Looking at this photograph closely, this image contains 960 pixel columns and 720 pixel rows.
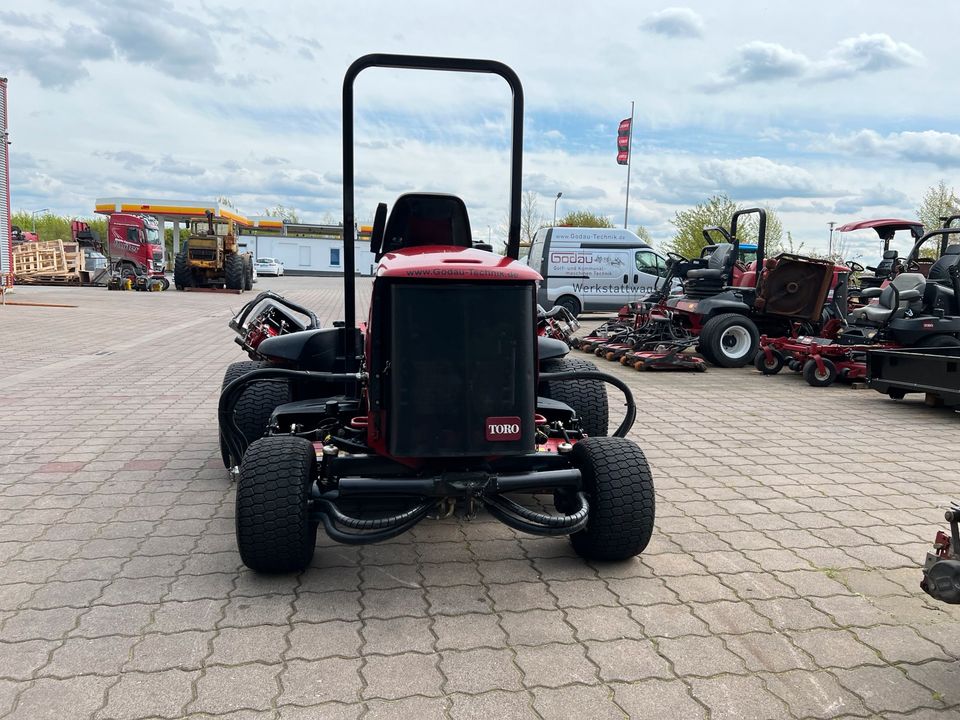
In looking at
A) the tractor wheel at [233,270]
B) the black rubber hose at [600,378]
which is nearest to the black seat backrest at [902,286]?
the black rubber hose at [600,378]

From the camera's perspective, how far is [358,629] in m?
2.98

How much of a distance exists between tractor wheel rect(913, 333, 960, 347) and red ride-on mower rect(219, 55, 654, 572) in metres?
7.09

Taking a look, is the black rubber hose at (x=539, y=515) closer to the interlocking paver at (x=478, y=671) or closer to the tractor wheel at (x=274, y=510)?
the interlocking paver at (x=478, y=671)

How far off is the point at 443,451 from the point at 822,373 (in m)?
7.60

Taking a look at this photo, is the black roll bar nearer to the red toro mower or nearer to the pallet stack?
the red toro mower

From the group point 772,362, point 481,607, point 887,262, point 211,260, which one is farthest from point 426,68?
point 211,260

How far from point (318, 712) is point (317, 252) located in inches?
2362

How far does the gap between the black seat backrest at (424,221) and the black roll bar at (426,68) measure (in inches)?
9.4

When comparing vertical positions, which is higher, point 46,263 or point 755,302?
point 755,302

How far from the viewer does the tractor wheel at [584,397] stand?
16.4 ft

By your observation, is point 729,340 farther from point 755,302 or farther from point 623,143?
point 623,143

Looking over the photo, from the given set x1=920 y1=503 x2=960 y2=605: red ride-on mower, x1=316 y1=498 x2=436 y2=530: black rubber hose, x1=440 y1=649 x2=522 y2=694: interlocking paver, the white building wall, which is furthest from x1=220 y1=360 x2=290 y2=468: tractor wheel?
the white building wall

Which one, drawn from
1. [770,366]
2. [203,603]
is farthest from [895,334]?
[203,603]

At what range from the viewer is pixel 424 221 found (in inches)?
162
